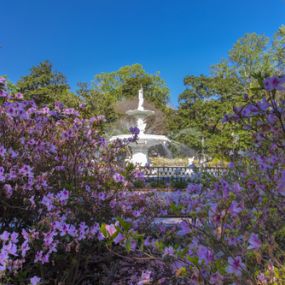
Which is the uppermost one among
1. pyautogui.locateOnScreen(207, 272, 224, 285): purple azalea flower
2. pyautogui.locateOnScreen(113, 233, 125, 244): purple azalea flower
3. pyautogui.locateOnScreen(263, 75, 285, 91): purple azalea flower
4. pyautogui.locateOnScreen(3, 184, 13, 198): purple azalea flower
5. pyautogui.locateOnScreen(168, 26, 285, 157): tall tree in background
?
pyautogui.locateOnScreen(168, 26, 285, 157): tall tree in background

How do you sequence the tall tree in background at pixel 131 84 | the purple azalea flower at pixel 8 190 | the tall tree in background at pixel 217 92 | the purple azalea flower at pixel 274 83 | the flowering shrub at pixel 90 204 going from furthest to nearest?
the tall tree in background at pixel 131 84 → the tall tree in background at pixel 217 92 → the purple azalea flower at pixel 8 190 → the flowering shrub at pixel 90 204 → the purple azalea flower at pixel 274 83

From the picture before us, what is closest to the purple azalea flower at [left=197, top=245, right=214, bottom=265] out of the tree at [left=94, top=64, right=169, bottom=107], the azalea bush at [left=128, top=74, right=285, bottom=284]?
the azalea bush at [left=128, top=74, right=285, bottom=284]

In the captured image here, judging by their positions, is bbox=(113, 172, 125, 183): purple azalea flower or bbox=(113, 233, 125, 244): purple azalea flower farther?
bbox=(113, 172, 125, 183): purple azalea flower

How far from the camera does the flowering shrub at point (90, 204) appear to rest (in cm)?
159

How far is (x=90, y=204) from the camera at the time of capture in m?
2.29

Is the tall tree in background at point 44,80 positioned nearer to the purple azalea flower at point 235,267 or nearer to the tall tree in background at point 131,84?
the tall tree in background at point 131,84

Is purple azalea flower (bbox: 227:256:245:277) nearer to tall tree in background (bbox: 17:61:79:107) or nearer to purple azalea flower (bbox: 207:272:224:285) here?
purple azalea flower (bbox: 207:272:224:285)

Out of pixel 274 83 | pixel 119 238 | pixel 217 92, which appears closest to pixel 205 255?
pixel 119 238

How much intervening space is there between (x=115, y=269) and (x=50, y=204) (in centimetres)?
62

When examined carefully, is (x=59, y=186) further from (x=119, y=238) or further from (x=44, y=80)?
(x=44, y=80)

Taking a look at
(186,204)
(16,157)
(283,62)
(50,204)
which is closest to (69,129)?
(16,157)

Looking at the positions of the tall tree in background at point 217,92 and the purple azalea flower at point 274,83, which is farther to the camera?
the tall tree in background at point 217,92

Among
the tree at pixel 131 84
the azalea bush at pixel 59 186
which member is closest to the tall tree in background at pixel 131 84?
the tree at pixel 131 84

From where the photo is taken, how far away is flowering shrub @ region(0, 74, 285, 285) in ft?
5.21
